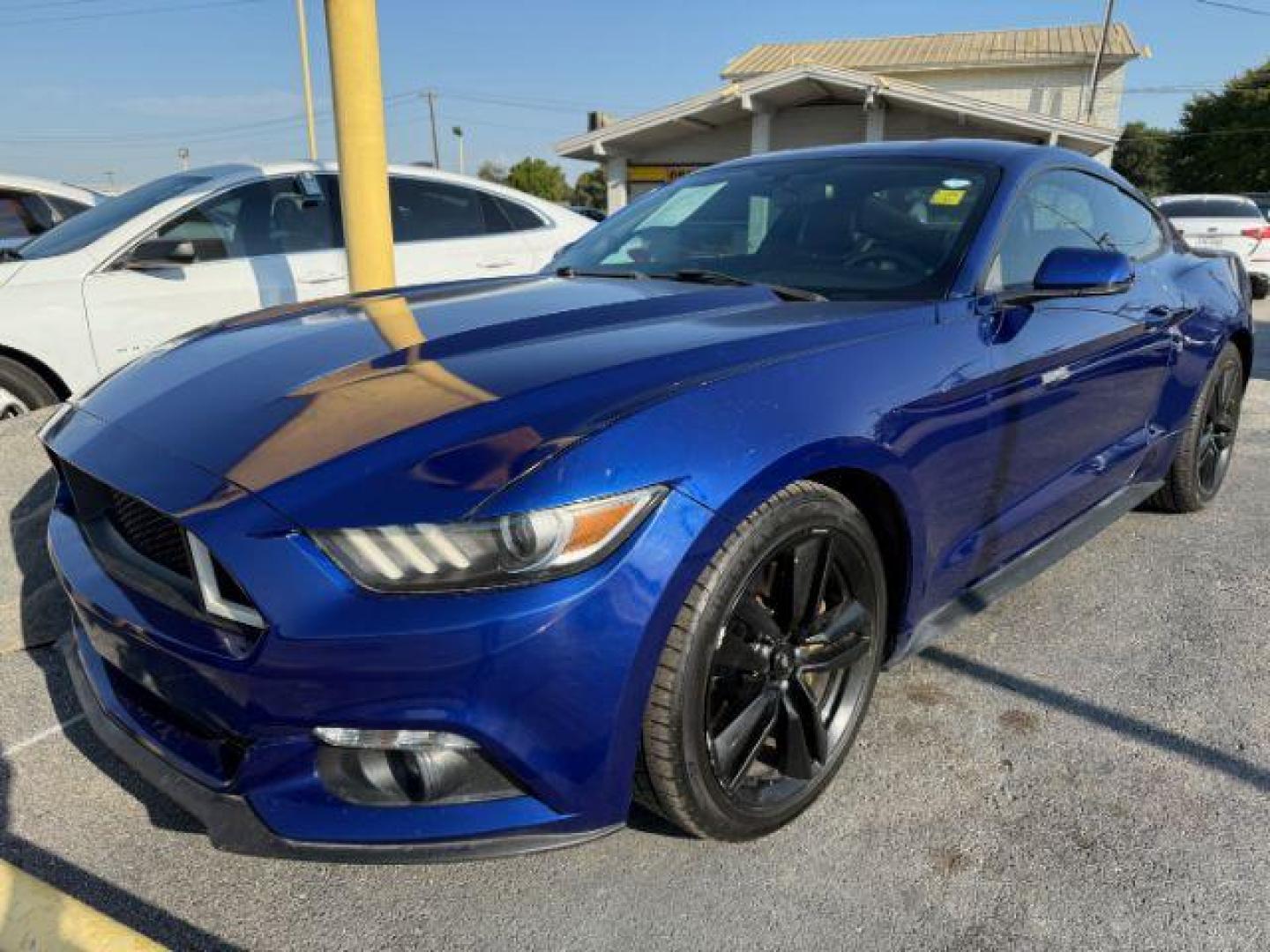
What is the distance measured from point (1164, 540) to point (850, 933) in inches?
111

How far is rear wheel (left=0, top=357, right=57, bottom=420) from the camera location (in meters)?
4.41

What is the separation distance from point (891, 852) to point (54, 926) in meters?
1.57

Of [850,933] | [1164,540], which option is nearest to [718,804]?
[850,933]

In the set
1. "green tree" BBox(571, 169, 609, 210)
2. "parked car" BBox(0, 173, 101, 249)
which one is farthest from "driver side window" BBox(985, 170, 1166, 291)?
"green tree" BBox(571, 169, 609, 210)

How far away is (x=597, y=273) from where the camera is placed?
3.15 m

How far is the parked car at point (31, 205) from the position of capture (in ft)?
23.8

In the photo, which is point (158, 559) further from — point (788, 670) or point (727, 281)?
point (727, 281)

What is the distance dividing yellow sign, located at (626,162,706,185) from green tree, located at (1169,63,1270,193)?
37876mm

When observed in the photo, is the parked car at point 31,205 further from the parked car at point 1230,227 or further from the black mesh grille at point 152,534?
the parked car at point 1230,227

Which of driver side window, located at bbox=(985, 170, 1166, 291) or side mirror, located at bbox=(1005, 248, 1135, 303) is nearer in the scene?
side mirror, located at bbox=(1005, 248, 1135, 303)

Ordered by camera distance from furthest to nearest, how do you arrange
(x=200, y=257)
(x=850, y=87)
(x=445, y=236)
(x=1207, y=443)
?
(x=850, y=87) → (x=445, y=236) → (x=200, y=257) → (x=1207, y=443)

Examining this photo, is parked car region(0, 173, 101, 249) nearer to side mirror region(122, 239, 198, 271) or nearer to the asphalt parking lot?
side mirror region(122, 239, 198, 271)

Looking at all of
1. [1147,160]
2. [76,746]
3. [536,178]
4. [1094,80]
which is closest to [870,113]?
[1094,80]

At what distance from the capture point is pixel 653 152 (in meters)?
20.0
